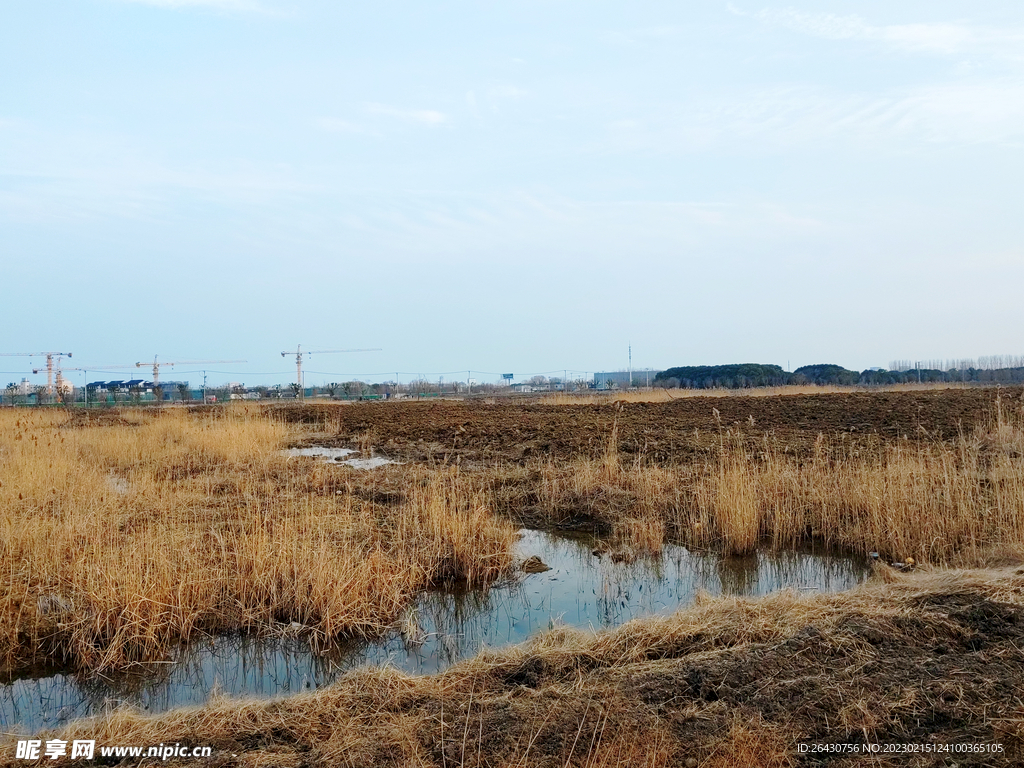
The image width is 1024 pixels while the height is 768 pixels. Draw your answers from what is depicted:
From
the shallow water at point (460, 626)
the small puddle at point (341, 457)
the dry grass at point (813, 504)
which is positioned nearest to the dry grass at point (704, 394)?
the small puddle at point (341, 457)

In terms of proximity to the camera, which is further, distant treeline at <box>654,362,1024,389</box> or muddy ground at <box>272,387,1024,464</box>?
distant treeline at <box>654,362,1024,389</box>

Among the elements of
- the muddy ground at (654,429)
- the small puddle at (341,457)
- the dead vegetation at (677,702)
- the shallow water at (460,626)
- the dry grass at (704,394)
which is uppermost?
the dry grass at (704,394)

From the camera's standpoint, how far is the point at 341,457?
14398mm

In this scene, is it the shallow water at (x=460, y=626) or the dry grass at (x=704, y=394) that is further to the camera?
the dry grass at (x=704, y=394)

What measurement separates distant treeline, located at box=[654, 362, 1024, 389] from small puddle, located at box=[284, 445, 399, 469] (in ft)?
156

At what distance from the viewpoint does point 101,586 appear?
495cm

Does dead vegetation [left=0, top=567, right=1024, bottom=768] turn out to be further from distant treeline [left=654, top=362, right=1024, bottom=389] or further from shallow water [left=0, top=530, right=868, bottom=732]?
distant treeline [left=654, top=362, right=1024, bottom=389]

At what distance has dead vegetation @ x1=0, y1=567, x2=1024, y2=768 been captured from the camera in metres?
2.93

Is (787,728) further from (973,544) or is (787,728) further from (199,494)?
(199,494)

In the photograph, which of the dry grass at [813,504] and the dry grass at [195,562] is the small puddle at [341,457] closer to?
the dry grass at [195,562]

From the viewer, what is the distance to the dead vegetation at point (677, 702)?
2.93 metres

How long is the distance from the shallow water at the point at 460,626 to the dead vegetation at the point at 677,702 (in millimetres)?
753

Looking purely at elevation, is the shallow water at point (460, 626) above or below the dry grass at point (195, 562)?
below

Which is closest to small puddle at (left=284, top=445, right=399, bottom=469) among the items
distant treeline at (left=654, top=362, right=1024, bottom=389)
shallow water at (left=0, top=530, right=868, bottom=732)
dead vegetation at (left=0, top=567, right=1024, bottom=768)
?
shallow water at (left=0, top=530, right=868, bottom=732)
